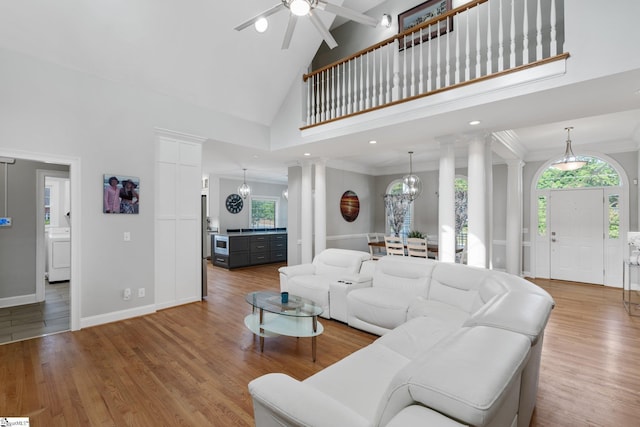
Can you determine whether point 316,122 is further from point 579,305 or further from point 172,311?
point 579,305

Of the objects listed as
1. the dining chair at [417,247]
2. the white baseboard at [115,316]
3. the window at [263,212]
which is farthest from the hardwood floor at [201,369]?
the window at [263,212]

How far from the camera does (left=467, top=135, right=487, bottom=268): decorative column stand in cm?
412

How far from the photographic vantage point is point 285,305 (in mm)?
3059

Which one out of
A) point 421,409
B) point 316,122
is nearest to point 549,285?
point 316,122

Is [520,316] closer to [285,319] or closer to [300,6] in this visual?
[285,319]

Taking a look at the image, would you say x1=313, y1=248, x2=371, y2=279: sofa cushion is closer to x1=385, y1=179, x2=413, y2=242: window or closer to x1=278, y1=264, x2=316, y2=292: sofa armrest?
x1=278, y1=264, x2=316, y2=292: sofa armrest

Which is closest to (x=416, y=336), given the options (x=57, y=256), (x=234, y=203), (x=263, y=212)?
(x=57, y=256)

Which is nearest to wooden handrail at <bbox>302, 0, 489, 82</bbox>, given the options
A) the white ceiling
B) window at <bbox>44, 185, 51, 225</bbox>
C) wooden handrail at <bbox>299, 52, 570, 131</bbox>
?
the white ceiling

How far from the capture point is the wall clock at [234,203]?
9211 millimetres

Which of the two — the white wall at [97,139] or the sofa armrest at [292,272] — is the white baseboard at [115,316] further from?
the sofa armrest at [292,272]

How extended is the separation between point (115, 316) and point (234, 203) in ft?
18.9

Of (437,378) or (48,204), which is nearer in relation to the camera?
(437,378)

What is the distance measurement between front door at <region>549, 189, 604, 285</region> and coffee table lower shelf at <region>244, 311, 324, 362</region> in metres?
6.03

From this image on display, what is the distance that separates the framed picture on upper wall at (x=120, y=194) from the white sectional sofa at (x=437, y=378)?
351 centimetres
